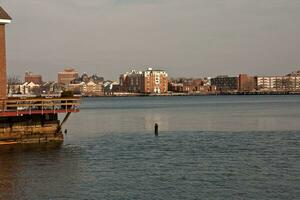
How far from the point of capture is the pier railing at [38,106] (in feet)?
149

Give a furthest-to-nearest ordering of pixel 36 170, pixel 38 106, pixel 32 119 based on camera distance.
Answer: pixel 32 119, pixel 38 106, pixel 36 170

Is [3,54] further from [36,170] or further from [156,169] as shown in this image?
[156,169]

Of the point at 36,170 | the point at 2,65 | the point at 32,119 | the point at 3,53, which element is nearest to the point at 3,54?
A: the point at 3,53

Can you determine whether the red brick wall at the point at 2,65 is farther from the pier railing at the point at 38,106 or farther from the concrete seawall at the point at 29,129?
the concrete seawall at the point at 29,129

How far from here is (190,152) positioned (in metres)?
45.6

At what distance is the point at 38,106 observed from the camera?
4797cm

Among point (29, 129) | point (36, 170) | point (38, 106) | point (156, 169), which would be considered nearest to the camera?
point (36, 170)

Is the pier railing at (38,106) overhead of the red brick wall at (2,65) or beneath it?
beneath

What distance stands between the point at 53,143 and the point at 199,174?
62.0 feet

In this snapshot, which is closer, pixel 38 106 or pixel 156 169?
pixel 156 169

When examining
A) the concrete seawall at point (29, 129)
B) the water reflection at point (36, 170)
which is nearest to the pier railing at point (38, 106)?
the concrete seawall at point (29, 129)

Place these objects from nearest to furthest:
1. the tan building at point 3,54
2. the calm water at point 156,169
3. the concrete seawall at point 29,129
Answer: the calm water at point 156,169 < the concrete seawall at point 29,129 < the tan building at point 3,54

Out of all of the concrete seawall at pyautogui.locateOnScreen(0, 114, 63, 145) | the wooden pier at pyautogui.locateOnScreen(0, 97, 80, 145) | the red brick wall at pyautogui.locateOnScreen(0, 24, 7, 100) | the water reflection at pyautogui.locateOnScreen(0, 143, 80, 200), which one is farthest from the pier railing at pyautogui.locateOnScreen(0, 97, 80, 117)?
the water reflection at pyautogui.locateOnScreen(0, 143, 80, 200)

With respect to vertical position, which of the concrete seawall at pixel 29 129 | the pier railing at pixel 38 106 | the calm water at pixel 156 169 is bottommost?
the calm water at pixel 156 169
